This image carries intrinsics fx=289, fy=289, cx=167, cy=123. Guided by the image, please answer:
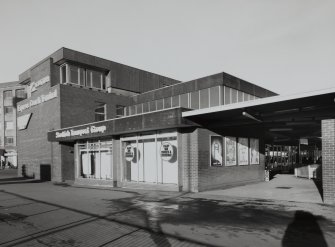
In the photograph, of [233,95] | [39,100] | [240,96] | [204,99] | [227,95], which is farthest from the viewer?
[39,100]

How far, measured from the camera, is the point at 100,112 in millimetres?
27047

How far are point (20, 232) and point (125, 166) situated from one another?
34.5 ft

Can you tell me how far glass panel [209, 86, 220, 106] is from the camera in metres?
23.5

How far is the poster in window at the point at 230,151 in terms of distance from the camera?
1634 cm

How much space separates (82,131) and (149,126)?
7.33 metres

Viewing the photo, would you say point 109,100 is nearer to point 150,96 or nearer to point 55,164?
point 150,96

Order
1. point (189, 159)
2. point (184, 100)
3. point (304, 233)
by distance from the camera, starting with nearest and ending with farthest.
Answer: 1. point (304, 233)
2. point (189, 159)
3. point (184, 100)

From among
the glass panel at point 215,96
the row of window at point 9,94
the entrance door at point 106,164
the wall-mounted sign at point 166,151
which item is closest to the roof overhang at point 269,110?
the wall-mounted sign at point 166,151

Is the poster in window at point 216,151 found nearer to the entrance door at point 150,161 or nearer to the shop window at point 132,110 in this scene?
the entrance door at point 150,161

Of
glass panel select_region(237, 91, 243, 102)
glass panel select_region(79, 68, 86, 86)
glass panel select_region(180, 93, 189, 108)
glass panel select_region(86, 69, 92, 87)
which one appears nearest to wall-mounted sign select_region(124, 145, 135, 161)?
glass panel select_region(180, 93, 189, 108)

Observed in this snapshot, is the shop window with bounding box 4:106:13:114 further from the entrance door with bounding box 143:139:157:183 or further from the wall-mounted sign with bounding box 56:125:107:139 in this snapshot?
the entrance door with bounding box 143:139:157:183

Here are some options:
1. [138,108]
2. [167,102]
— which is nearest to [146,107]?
[138,108]

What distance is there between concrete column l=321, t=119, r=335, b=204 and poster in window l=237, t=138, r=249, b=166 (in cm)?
682

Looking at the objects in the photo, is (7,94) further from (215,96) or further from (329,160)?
(329,160)
